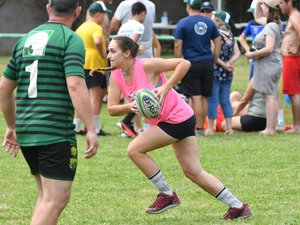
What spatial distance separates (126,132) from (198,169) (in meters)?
5.41

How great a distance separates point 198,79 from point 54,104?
7.03 m

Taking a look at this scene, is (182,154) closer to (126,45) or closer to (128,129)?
(126,45)

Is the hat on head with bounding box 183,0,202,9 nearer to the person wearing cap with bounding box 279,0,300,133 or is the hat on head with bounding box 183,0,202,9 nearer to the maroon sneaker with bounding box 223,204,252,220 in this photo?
the person wearing cap with bounding box 279,0,300,133

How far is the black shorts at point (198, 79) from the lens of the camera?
12.2 meters

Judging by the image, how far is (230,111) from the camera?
1264 centimetres

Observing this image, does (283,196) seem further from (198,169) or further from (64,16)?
(64,16)

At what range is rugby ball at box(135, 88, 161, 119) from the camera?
654 cm

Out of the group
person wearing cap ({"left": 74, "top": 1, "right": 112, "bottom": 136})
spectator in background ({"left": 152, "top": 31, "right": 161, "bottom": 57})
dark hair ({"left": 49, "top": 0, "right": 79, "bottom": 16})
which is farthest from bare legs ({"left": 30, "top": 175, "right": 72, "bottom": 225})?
spectator in background ({"left": 152, "top": 31, "right": 161, "bottom": 57})

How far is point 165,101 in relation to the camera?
22.5 ft

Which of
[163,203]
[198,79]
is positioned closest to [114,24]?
[198,79]

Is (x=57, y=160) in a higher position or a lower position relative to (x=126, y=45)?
lower

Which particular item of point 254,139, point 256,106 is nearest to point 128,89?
point 254,139

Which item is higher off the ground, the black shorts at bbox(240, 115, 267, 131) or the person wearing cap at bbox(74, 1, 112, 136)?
the person wearing cap at bbox(74, 1, 112, 136)

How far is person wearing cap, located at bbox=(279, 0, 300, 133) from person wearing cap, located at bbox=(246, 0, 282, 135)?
163 mm
